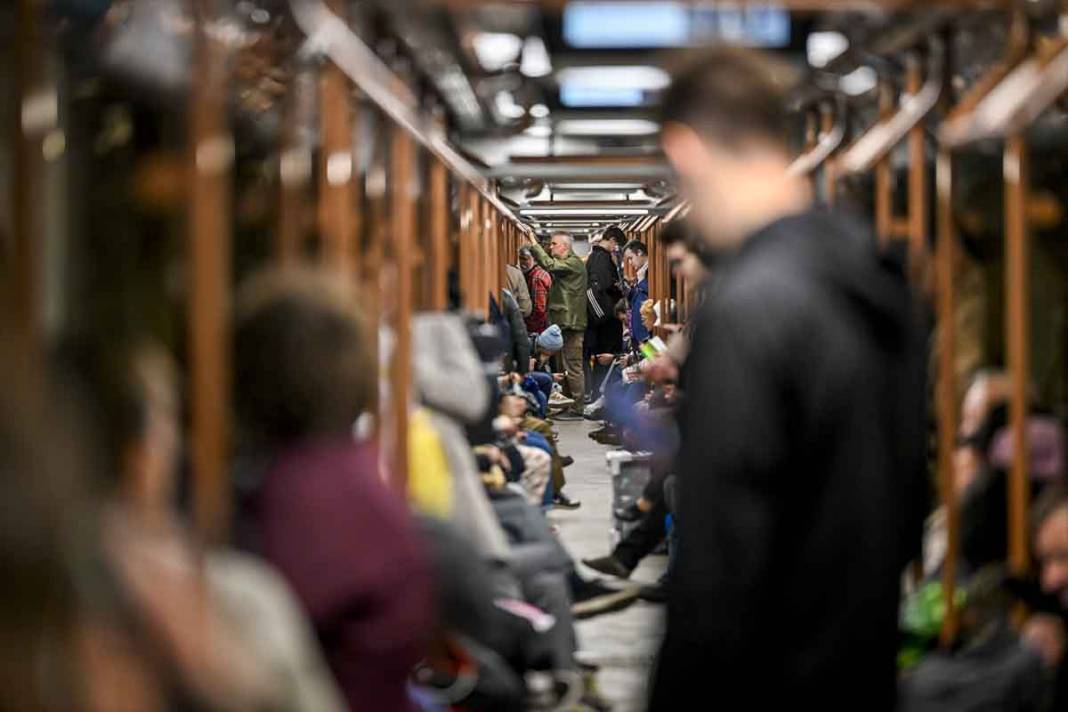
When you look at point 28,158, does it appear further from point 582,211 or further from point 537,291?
point 582,211

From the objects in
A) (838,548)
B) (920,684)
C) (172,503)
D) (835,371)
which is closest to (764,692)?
(838,548)

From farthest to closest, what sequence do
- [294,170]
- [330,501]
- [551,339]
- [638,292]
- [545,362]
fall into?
1. [545,362]
2. [638,292]
3. [551,339]
4. [294,170]
5. [330,501]

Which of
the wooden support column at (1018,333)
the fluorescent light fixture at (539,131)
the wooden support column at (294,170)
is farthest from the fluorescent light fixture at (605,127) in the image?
the wooden support column at (294,170)

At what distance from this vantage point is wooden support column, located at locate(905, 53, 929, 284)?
420 cm

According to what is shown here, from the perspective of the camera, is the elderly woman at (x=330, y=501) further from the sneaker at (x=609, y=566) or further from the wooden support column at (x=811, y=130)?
the sneaker at (x=609, y=566)

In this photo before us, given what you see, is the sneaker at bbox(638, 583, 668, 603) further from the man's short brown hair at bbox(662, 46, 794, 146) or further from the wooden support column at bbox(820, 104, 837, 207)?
the man's short brown hair at bbox(662, 46, 794, 146)

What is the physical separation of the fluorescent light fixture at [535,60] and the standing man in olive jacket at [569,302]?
8315 millimetres

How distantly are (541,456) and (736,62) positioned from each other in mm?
5009

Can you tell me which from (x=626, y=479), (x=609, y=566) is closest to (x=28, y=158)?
(x=609, y=566)

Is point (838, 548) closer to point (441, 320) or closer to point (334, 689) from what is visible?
point (334, 689)

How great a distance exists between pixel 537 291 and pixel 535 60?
28.3 ft

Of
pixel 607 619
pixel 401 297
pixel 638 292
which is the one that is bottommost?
pixel 607 619

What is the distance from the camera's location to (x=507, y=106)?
626cm

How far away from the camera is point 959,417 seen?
425 cm
